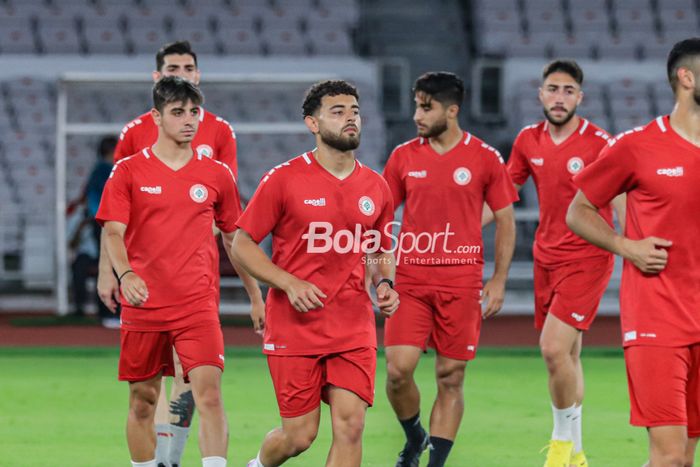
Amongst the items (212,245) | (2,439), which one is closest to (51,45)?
(2,439)

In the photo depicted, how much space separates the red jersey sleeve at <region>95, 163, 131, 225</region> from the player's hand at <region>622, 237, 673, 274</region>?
255 cm

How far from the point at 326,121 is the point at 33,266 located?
1186 centimetres

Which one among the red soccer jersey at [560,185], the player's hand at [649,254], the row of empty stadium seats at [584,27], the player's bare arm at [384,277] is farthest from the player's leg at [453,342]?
the row of empty stadium seats at [584,27]

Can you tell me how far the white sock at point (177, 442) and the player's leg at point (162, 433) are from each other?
3 centimetres

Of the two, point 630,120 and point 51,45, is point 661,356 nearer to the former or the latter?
point 630,120

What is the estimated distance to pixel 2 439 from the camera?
8594 mm

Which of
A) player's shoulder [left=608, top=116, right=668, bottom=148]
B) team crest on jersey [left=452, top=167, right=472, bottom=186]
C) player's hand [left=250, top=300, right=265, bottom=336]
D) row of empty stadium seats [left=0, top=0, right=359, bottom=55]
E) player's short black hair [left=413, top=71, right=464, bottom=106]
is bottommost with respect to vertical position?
player's hand [left=250, top=300, right=265, bottom=336]

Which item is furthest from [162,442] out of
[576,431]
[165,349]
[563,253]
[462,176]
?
[563,253]

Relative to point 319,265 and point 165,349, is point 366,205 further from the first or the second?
point 165,349

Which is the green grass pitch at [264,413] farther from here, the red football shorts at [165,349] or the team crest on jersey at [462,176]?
the team crest on jersey at [462,176]

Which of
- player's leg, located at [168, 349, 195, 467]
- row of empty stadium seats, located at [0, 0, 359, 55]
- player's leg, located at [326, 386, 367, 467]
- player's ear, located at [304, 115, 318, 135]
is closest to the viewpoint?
player's leg, located at [326, 386, 367, 467]

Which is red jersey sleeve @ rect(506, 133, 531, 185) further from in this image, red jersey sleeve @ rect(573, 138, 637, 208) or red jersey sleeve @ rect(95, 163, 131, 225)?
red jersey sleeve @ rect(573, 138, 637, 208)

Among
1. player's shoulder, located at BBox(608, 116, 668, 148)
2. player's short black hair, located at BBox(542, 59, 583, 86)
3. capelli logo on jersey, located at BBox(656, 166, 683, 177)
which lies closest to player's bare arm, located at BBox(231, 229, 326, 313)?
player's shoulder, located at BBox(608, 116, 668, 148)

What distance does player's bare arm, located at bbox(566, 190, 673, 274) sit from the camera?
17.0 ft
